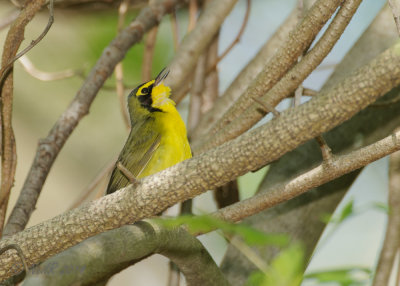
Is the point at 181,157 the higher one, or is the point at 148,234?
the point at 181,157

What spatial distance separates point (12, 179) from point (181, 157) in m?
1.04

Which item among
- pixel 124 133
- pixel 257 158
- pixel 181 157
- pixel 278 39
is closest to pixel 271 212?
pixel 181 157

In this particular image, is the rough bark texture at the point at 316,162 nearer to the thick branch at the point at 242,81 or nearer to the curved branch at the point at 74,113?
the thick branch at the point at 242,81

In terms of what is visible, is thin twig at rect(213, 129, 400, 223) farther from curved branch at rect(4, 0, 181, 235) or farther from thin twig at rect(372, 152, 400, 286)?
thin twig at rect(372, 152, 400, 286)

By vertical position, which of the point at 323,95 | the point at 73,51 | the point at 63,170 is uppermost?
the point at 73,51

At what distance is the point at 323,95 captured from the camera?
5.22 ft

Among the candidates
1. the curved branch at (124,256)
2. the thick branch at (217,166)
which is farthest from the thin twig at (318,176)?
the thick branch at (217,166)

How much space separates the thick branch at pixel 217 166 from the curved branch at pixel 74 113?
0.92 m

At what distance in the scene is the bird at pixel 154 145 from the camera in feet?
11.8

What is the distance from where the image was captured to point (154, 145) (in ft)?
12.2

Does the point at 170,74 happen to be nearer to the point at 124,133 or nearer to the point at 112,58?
the point at 112,58

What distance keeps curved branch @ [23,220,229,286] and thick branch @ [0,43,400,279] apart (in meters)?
0.11

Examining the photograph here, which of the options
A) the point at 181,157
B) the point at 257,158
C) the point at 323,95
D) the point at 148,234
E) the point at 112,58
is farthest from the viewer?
the point at 112,58

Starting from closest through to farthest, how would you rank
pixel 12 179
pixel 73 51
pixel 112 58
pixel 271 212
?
pixel 12 179 < pixel 271 212 < pixel 112 58 < pixel 73 51
